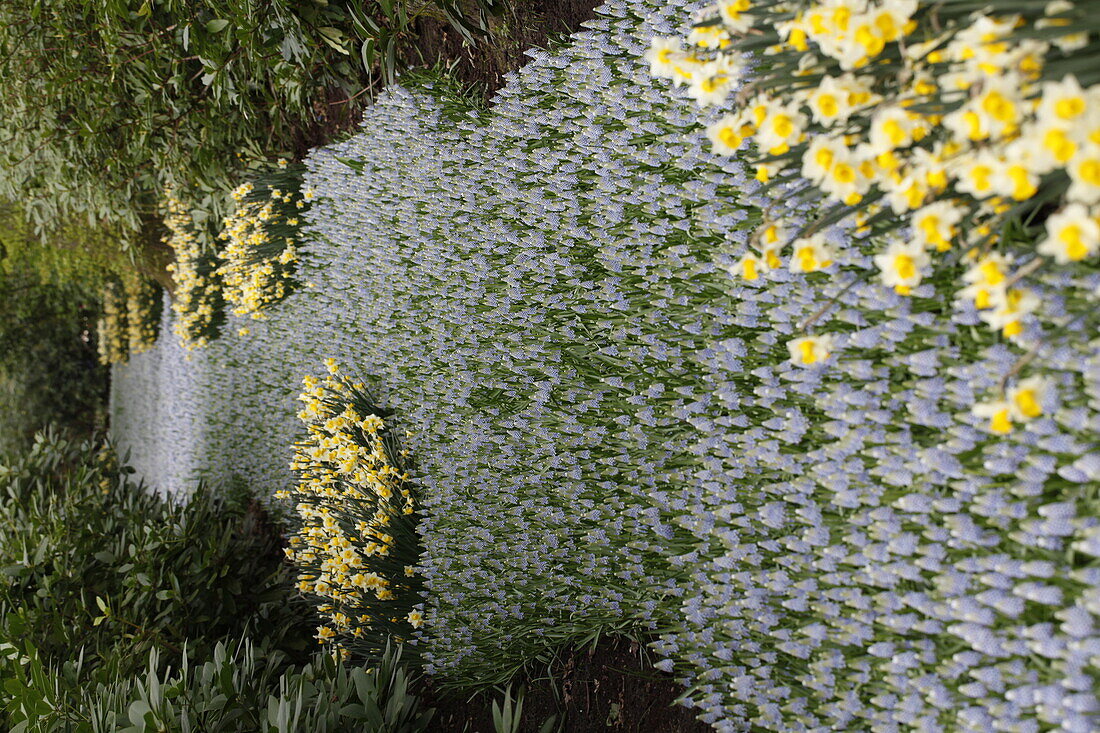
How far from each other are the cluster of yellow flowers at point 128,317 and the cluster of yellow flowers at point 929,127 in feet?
30.5

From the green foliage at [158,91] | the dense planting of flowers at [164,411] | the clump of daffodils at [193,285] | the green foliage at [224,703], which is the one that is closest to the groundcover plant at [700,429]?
the green foliage at [224,703]

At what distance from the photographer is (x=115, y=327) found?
1105cm

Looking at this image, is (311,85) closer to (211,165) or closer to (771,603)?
(211,165)

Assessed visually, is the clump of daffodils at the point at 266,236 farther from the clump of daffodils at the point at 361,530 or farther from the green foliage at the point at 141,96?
the clump of daffodils at the point at 361,530

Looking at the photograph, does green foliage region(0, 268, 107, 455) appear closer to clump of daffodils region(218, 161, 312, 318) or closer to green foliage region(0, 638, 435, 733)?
clump of daffodils region(218, 161, 312, 318)

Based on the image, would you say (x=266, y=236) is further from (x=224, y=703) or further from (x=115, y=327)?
(x=115, y=327)

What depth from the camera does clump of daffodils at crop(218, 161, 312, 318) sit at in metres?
4.88

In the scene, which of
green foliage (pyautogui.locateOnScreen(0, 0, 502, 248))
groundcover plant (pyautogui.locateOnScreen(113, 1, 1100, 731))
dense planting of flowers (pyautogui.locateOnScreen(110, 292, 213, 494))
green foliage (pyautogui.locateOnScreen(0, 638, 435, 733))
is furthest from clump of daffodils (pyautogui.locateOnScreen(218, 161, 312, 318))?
green foliage (pyautogui.locateOnScreen(0, 638, 435, 733))

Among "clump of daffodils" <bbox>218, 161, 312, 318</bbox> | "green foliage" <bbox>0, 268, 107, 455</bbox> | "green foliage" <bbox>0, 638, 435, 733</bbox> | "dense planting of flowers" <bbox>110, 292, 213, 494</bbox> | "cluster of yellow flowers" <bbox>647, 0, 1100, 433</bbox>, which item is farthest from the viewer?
"green foliage" <bbox>0, 268, 107, 455</bbox>

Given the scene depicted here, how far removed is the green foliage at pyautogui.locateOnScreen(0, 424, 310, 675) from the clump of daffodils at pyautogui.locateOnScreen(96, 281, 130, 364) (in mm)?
6983

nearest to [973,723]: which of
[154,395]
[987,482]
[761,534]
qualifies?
[987,482]

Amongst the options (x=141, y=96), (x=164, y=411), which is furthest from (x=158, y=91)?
(x=164, y=411)

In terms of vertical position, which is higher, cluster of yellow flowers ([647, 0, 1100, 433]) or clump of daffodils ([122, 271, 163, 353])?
clump of daffodils ([122, 271, 163, 353])

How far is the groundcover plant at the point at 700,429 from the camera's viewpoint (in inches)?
53.0
